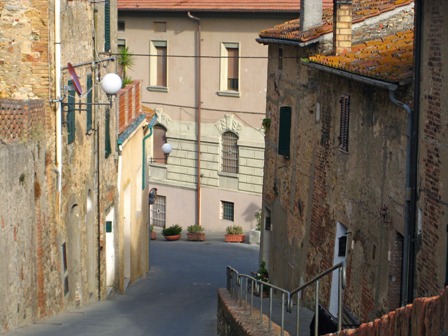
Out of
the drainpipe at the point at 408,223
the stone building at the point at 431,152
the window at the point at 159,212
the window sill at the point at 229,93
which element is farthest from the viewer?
the window at the point at 159,212

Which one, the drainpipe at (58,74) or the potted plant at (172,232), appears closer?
the drainpipe at (58,74)

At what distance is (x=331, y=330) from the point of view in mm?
13273

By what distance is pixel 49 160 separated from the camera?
752 inches

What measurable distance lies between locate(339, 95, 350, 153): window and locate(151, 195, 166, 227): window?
26605 millimetres

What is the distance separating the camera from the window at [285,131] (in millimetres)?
23875

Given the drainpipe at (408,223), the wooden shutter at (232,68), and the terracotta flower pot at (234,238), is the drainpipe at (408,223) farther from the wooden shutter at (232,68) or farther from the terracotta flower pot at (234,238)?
the wooden shutter at (232,68)

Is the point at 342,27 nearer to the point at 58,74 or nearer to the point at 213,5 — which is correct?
the point at 58,74

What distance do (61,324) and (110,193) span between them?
861cm

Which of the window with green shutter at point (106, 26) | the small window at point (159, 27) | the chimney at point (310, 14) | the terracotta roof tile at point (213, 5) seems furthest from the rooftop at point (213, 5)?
A: the chimney at point (310, 14)

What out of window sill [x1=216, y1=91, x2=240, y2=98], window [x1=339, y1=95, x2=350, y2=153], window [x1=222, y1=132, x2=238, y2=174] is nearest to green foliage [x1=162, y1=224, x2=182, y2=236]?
window [x1=222, y1=132, x2=238, y2=174]

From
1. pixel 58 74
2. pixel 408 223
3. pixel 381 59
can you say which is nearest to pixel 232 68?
pixel 58 74

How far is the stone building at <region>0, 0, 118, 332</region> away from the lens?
1666 centimetres

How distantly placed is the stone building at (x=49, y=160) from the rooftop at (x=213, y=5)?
1672cm

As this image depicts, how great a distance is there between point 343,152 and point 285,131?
5.37m
